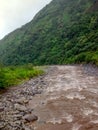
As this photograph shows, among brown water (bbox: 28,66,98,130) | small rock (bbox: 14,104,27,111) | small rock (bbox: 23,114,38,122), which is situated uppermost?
small rock (bbox: 14,104,27,111)

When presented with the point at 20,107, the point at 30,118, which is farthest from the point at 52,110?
the point at 30,118

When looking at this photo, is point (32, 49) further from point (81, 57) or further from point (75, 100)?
point (75, 100)

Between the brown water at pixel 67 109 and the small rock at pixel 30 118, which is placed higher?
the small rock at pixel 30 118

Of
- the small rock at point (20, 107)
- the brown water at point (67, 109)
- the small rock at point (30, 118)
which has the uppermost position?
the small rock at point (20, 107)

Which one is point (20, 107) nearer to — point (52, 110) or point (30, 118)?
point (52, 110)

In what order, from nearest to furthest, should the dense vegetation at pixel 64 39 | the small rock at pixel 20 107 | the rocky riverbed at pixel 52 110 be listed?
the rocky riverbed at pixel 52 110, the small rock at pixel 20 107, the dense vegetation at pixel 64 39

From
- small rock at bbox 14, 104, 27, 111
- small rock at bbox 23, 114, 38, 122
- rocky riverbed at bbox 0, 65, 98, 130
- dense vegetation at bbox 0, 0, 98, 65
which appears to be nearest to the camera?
rocky riverbed at bbox 0, 65, 98, 130

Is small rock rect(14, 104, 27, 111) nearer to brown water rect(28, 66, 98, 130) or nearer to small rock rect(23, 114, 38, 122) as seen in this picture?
brown water rect(28, 66, 98, 130)

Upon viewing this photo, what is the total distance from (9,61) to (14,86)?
139604mm

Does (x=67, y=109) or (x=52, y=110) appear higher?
(x=52, y=110)

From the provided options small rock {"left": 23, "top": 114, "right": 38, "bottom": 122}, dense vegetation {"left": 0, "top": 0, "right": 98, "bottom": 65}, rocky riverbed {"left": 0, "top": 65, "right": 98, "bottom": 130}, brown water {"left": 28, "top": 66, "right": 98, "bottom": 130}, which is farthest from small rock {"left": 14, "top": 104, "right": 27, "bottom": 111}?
dense vegetation {"left": 0, "top": 0, "right": 98, "bottom": 65}

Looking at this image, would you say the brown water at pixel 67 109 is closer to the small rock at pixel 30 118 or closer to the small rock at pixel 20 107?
the small rock at pixel 30 118

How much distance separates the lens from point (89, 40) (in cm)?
11762

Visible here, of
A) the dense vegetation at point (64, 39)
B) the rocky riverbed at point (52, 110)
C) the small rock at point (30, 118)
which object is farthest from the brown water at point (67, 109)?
the dense vegetation at point (64, 39)
